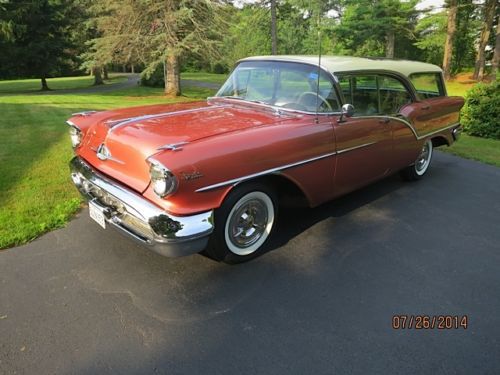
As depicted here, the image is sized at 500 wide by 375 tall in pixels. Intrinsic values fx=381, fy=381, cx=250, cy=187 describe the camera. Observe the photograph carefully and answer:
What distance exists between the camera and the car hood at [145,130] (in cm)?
289

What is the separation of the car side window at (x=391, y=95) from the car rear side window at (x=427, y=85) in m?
0.31

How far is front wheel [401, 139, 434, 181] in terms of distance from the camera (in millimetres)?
5398

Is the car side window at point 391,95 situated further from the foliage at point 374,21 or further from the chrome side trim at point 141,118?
the foliage at point 374,21

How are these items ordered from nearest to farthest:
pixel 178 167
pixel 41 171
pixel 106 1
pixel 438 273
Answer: pixel 178 167 → pixel 438 273 → pixel 41 171 → pixel 106 1

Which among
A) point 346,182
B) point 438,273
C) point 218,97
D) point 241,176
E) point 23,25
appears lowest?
point 438,273

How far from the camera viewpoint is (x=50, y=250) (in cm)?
346

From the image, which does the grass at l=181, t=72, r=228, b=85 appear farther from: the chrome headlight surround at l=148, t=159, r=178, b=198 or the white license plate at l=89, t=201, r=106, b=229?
the chrome headlight surround at l=148, t=159, r=178, b=198

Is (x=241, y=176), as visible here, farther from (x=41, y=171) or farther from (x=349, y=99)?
(x=41, y=171)

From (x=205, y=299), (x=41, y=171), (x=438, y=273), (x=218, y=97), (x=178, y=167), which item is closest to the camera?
(x=178, y=167)

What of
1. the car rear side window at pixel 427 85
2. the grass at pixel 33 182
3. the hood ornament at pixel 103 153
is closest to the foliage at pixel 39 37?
the grass at pixel 33 182

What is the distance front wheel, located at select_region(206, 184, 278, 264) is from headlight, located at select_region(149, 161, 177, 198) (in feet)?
1.51

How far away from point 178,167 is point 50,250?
5.67 feet

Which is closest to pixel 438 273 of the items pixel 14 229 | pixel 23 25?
pixel 14 229

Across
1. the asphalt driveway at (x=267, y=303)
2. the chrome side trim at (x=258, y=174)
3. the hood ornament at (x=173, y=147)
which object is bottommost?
the asphalt driveway at (x=267, y=303)
